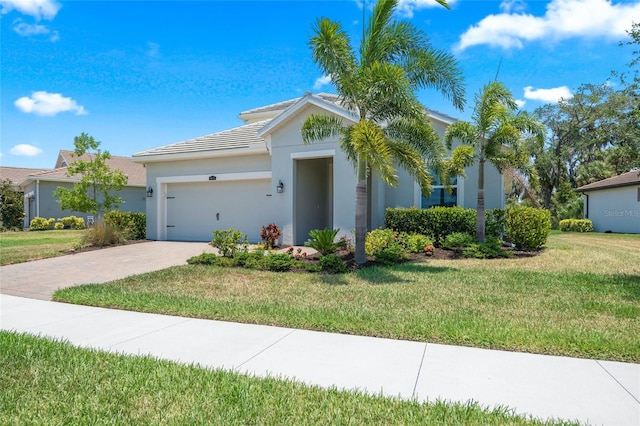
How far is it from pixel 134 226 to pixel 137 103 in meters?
5.91

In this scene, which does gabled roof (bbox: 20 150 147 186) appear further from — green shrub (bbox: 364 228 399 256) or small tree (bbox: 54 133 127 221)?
green shrub (bbox: 364 228 399 256)

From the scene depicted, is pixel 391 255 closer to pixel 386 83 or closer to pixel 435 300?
pixel 435 300

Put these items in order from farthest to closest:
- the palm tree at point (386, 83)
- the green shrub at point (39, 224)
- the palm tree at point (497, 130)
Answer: the green shrub at point (39, 224) < the palm tree at point (497, 130) < the palm tree at point (386, 83)

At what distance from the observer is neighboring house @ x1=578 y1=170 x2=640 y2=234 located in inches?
890

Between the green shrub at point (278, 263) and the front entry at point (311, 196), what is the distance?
14.3 ft

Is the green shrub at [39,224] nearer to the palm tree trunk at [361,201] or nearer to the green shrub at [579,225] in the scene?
the palm tree trunk at [361,201]

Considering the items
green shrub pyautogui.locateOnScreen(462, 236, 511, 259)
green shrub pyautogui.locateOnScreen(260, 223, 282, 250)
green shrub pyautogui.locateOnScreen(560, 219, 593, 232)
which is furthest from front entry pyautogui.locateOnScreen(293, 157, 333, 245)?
green shrub pyautogui.locateOnScreen(560, 219, 593, 232)

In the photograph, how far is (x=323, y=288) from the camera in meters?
7.58

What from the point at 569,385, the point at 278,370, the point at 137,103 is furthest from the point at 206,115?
the point at 569,385

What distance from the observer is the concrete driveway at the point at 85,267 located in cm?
822

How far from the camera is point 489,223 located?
12.6 metres

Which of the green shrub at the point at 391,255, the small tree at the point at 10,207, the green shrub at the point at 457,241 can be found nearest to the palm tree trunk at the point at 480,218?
the green shrub at the point at 457,241

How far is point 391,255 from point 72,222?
23.4m

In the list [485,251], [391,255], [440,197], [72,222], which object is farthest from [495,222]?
[72,222]
